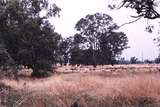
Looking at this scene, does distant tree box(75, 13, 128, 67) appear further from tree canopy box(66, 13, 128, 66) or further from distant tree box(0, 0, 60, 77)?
distant tree box(0, 0, 60, 77)

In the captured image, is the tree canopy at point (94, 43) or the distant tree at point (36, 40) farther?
the tree canopy at point (94, 43)

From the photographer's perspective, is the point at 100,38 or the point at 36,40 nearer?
the point at 36,40

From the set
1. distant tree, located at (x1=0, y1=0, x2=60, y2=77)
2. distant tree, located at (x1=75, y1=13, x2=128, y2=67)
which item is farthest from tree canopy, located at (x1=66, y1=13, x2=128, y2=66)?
distant tree, located at (x1=0, y1=0, x2=60, y2=77)

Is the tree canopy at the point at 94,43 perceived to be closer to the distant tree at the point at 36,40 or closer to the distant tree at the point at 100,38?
the distant tree at the point at 100,38

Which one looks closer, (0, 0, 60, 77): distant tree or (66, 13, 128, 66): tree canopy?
(0, 0, 60, 77): distant tree

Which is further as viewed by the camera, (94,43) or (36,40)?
(94,43)

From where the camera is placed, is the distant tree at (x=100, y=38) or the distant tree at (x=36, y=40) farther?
the distant tree at (x=100, y=38)

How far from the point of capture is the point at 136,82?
11.4 meters

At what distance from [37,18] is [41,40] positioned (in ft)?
8.81

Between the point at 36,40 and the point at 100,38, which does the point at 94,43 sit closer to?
the point at 100,38

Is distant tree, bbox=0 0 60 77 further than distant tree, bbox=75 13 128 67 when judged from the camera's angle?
No

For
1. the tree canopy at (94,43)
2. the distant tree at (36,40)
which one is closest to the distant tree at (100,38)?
the tree canopy at (94,43)

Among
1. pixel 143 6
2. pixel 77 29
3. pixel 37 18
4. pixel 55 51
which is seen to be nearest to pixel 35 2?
pixel 37 18

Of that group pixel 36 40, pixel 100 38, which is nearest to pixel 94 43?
pixel 100 38
